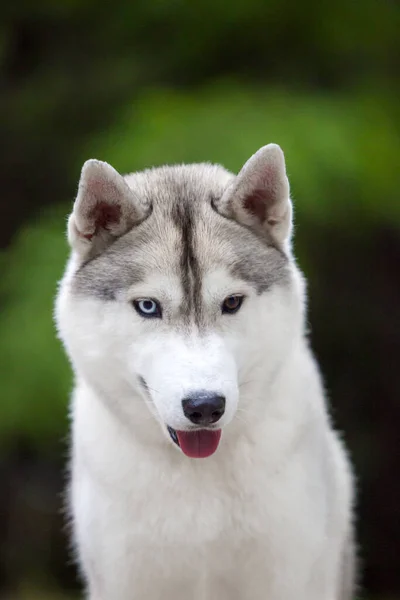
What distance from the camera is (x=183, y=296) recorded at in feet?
11.6

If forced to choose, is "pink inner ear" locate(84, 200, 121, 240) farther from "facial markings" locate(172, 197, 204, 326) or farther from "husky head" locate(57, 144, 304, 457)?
"facial markings" locate(172, 197, 204, 326)

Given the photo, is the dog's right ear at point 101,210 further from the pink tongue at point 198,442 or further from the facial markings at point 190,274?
the pink tongue at point 198,442

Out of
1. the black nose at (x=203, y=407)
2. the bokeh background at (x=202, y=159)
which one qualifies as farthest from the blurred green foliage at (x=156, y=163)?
the black nose at (x=203, y=407)

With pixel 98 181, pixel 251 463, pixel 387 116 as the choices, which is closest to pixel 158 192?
pixel 98 181

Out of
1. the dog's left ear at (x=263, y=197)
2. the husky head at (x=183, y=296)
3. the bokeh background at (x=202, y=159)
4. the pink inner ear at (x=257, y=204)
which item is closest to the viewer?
the husky head at (x=183, y=296)

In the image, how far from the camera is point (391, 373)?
8.15 metres

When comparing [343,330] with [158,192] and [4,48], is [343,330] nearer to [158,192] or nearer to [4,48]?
[4,48]

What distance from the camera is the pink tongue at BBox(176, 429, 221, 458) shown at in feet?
11.7

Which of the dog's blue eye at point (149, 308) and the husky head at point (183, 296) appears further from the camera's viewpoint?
the dog's blue eye at point (149, 308)

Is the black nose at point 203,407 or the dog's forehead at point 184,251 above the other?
the dog's forehead at point 184,251

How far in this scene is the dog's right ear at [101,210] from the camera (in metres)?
3.63

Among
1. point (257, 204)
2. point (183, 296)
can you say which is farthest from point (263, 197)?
point (183, 296)

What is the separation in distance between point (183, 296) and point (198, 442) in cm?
50

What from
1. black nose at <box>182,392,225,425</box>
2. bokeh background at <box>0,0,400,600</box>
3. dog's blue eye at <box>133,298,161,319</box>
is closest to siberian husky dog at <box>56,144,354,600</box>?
dog's blue eye at <box>133,298,161,319</box>
